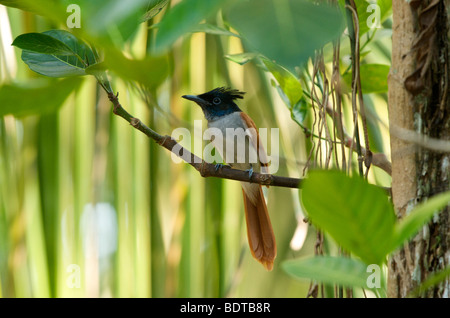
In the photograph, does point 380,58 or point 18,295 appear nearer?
point 18,295

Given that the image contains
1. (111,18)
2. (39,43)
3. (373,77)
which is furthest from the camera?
(373,77)

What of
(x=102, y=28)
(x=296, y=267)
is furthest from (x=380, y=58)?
(x=102, y=28)

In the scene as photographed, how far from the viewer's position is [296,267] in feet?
1.11

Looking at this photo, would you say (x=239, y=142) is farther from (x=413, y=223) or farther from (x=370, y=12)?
(x=413, y=223)

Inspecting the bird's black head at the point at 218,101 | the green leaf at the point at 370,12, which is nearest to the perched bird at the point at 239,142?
the bird's black head at the point at 218,101

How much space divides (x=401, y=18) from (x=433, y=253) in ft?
1.16

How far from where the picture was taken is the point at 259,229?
147 centimetres

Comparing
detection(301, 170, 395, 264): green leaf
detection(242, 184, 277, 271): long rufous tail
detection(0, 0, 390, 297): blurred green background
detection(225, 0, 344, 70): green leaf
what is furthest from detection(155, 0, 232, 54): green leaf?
detection(242, 184, 277, 271): long rufous tail

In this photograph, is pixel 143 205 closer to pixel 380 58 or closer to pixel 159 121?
pixel 159 121

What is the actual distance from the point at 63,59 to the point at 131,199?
2.78 ft

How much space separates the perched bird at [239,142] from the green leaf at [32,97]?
1056mm

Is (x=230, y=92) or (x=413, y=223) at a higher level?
(x=230, y=92)

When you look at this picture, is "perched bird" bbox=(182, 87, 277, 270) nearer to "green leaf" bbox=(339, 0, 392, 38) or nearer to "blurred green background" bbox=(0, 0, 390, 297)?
"blurred green background" bbox=(0, 0, 390, 297)

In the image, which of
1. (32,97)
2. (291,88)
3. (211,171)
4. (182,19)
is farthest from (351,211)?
(291,88)
